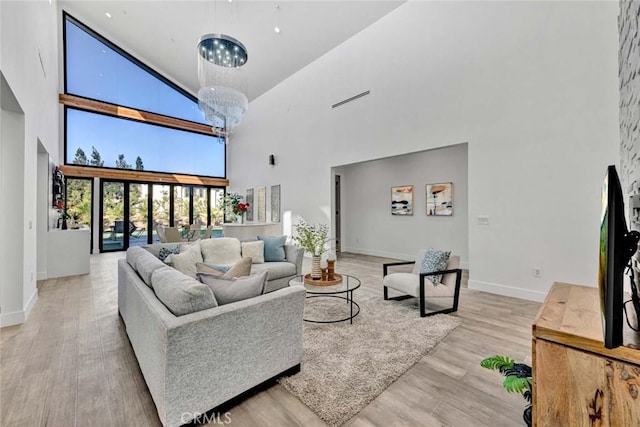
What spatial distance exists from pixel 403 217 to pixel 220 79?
17.5 feet

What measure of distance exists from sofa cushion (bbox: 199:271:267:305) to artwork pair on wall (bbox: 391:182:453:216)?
5.21 metres

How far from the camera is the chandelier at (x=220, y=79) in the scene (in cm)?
451

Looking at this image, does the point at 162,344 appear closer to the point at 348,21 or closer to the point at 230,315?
the point at 230,315

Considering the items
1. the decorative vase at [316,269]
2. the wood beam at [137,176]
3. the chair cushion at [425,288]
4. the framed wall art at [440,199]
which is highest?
the wood beam at [137,176]

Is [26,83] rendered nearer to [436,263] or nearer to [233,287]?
[233,287]

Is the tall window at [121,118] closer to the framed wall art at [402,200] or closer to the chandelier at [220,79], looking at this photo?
the chandelier at [220,79]

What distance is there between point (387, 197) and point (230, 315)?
6139 mm

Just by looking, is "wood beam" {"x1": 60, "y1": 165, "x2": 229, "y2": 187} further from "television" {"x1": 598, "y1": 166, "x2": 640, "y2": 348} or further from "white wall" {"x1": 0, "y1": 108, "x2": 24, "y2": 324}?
"television" {"x1": 598, "y1": 166, "x2": 640, "y2": 348}

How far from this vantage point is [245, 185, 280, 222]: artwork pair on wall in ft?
28.0

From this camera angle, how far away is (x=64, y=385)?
1.98 meters

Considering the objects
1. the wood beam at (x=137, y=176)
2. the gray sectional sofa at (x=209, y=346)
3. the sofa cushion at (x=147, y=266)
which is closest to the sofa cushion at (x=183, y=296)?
the gray sectional sofa at (x=209, y=346)

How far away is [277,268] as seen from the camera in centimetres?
397

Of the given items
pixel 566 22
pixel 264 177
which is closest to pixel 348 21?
pixel 566 22

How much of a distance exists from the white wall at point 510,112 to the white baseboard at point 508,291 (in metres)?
0.02
